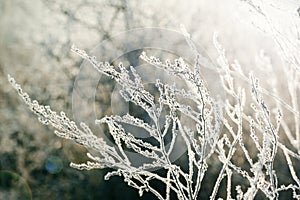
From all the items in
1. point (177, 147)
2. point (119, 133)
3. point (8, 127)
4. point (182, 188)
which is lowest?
point (182, 188)

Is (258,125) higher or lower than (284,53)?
lower

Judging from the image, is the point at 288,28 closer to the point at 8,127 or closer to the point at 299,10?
the point at 299,10

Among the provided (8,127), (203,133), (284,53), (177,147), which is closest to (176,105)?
(203,133)

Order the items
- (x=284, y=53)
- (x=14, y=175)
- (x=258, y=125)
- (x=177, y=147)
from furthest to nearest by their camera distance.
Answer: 1. (x=14, y=175)
2. (x=177, y=147)
3. (x=284, y=53)
4. (x=258, y=125)

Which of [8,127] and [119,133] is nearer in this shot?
[119,133]

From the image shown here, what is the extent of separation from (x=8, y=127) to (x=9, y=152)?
1.77ft

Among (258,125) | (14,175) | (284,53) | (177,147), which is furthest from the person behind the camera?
(14,175)

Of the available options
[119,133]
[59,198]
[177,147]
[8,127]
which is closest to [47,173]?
[59,198]

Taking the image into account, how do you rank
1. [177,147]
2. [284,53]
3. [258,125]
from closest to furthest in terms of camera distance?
[258,125] → [284,53] → [177,147]

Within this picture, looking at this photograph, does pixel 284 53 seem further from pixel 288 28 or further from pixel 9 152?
pixel 9 152

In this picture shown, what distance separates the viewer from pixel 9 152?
9055 mm

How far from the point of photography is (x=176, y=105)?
274 centimetres

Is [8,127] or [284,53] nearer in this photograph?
[284,53]

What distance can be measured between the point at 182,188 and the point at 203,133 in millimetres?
388
